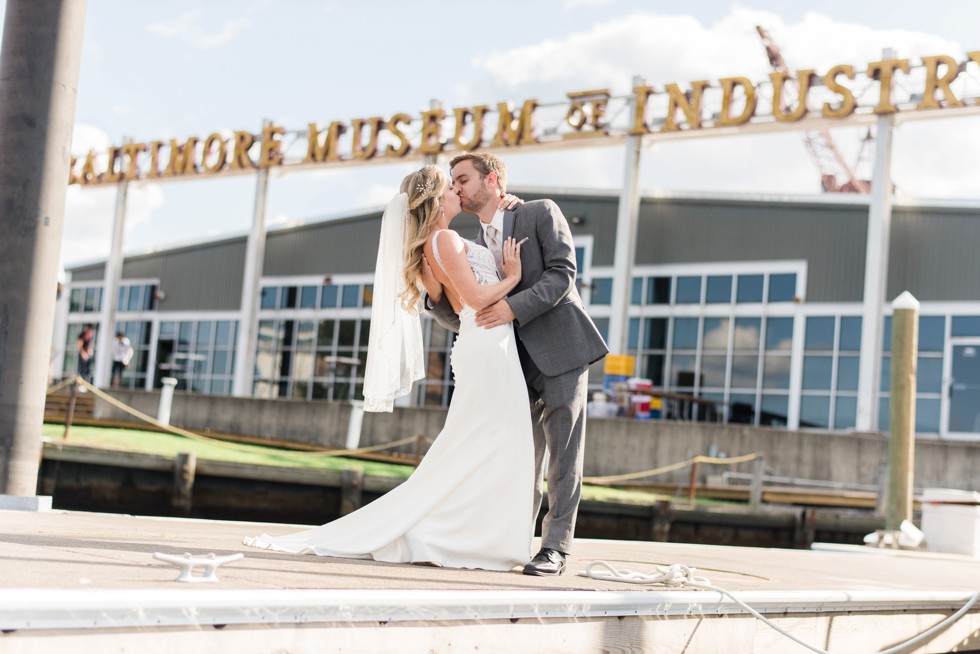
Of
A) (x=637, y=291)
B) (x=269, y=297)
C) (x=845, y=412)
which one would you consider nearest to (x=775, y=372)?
(x=845, y=412)

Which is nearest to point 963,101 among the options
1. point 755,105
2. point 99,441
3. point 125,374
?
point 755,105

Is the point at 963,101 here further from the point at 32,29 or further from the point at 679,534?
the point at 32,29

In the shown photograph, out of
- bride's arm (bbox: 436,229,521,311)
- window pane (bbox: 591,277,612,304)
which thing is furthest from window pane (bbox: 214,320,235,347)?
bride's arm (bbox: 436,229,521,311)

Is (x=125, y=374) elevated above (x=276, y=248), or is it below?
below

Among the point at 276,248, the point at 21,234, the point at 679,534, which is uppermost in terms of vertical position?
the point at 276,248

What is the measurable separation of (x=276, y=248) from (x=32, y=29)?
84.7 ft

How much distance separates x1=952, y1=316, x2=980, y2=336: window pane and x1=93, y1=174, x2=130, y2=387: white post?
75.0 feet

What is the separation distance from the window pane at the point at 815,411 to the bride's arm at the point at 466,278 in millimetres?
19434

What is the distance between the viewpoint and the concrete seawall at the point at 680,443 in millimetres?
16531

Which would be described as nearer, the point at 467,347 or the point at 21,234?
the point at 467,347

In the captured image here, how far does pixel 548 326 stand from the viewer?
4363mm

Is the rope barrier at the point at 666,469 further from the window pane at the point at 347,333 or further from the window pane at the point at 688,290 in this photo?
the window pane at the point at 347,333

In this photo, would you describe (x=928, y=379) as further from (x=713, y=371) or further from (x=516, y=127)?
(x=516, y=127)

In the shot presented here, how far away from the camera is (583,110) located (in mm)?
24375
